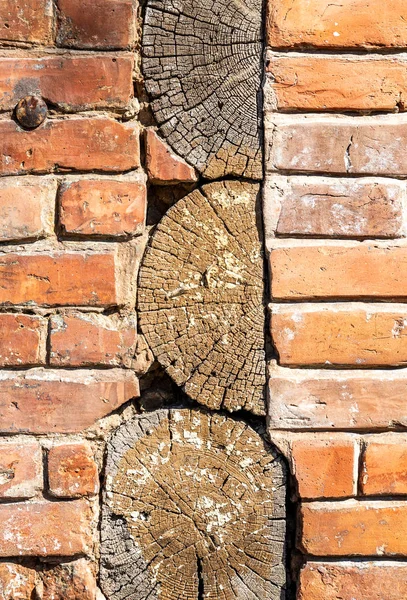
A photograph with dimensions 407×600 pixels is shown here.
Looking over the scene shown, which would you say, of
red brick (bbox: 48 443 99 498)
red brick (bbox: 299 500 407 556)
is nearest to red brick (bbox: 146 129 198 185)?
red brick (bbox: 48 443 99 498)

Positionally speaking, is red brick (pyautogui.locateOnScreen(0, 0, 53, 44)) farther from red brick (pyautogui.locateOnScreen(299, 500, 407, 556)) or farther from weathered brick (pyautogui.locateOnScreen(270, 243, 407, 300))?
red brick (pyautogui.locateOnScreen(299, 500, 407, 556))

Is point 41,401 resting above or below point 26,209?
below

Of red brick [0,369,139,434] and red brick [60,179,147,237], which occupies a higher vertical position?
red brick [60,179,147,237]

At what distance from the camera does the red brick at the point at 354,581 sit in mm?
1024

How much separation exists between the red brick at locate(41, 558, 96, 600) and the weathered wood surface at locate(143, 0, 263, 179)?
690mm

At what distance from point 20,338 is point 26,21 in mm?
526

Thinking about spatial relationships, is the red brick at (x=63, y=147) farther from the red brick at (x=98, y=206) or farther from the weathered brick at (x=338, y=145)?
the weathered brick at (x=338, y=145)

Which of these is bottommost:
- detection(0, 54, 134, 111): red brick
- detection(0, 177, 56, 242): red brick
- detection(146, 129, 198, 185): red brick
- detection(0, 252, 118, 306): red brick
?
detection(0, 252, 118, 306): red brick

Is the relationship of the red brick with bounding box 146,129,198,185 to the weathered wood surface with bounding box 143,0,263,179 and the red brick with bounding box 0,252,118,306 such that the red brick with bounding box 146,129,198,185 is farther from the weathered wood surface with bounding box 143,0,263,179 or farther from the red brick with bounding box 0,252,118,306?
the red brick with bounding box 0,252,118,306

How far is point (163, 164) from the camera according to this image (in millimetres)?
1063

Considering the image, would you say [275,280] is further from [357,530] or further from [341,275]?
[357,530]

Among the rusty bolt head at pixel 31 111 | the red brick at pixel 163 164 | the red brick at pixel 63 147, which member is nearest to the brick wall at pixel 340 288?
the red brick at pixel 163 164

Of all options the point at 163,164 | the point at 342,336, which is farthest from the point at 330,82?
the point at 342,336

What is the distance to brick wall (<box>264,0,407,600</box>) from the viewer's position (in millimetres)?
1031
